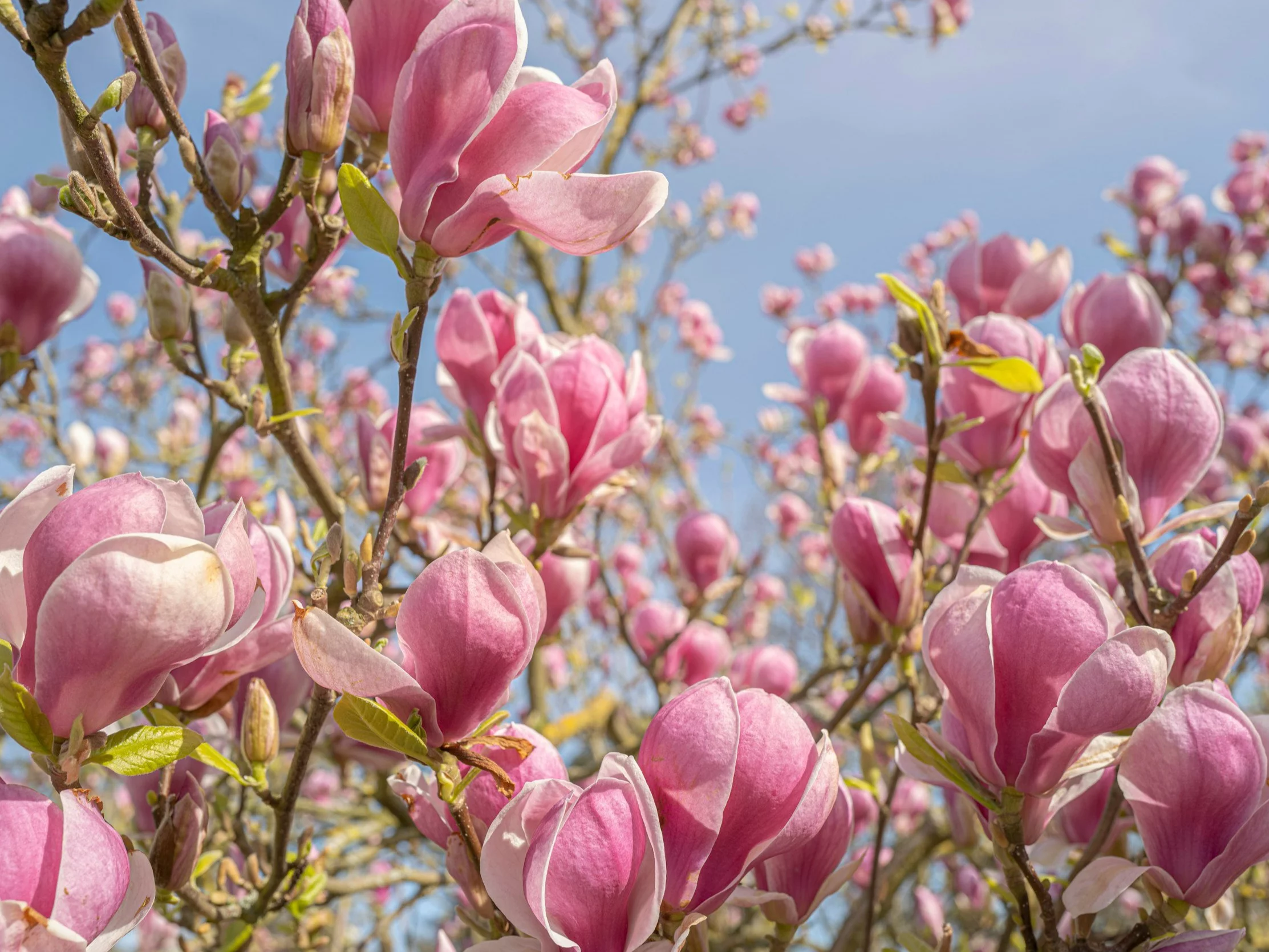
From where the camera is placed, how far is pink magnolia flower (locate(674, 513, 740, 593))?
193cm

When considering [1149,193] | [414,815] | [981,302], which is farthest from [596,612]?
[414,815]

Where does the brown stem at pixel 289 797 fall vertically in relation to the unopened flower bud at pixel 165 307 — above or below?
below

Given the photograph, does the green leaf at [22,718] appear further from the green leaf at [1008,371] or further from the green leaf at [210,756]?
the green leaf at [1008,371]

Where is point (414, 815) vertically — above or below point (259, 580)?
below

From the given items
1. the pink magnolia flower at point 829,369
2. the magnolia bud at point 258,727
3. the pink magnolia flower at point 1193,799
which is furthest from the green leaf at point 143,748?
the pink magnolia flower at point 829,369

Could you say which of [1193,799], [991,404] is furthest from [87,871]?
[991,404]

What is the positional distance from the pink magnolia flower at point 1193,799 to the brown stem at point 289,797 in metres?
0.56

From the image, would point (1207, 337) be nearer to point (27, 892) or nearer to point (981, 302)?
point (981, 302)

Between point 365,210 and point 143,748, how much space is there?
0.37 m

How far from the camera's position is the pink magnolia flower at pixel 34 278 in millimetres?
1014

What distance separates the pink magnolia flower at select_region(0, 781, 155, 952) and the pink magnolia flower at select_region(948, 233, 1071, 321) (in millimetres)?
1324

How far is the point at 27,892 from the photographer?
445 millimetres

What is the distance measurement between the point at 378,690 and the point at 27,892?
20 cm

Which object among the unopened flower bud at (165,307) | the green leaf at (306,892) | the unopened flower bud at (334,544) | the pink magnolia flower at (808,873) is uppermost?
the unopened flower bud at (165,307)
